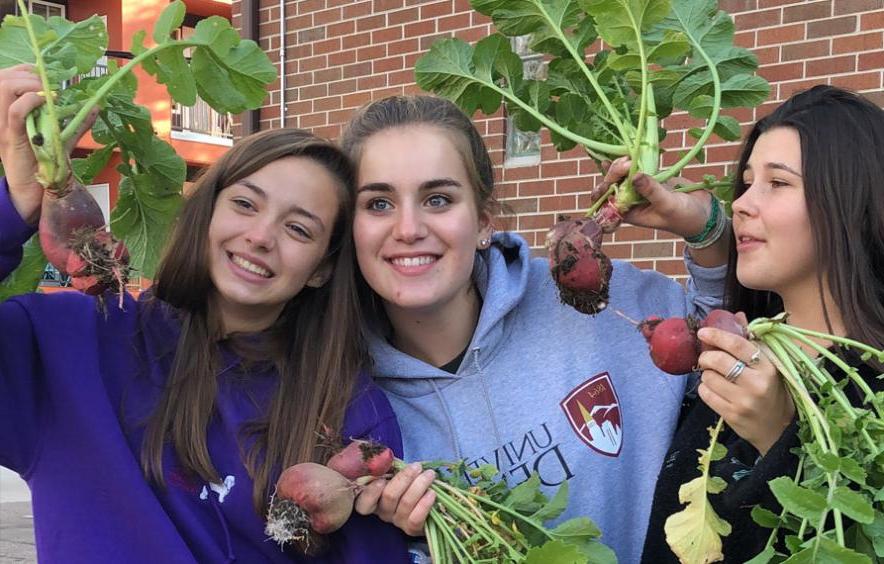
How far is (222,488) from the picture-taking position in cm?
202

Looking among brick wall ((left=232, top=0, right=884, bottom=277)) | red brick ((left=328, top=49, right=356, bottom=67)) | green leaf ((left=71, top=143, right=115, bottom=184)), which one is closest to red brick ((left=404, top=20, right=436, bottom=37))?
brick wall ((left=232, top=0, right=884, bottom=277))

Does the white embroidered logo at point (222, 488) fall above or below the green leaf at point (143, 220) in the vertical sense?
below

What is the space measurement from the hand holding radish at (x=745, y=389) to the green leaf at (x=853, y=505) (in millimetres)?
235

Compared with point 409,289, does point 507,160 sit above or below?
above

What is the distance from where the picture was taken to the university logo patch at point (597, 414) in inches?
88.2

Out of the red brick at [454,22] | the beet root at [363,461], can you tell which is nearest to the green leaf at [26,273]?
the beet root at [363,461]

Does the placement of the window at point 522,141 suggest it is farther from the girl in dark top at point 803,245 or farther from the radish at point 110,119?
the girl in dark top at point 803,245

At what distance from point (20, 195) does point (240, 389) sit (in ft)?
2.19

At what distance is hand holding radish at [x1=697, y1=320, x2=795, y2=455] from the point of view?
5.27 feet

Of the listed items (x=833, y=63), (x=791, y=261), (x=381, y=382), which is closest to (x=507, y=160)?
(x=833, y=63)

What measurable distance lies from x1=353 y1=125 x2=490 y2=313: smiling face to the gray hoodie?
0.63ft

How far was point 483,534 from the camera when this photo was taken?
1830 millimetres

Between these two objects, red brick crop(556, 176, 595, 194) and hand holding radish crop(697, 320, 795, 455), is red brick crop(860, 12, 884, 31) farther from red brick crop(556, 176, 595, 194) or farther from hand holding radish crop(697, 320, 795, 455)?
hand holding radish crop(697, 320, 795, 455)

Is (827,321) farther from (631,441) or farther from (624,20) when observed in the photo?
(624,20)
